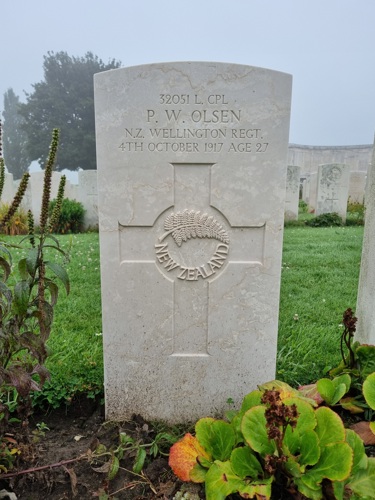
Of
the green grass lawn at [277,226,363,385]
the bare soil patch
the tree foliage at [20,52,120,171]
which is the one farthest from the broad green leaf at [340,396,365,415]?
the tree foliage at [20,52,120,171]

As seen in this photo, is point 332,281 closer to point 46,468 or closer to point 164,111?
point 164,111

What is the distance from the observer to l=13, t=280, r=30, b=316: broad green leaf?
1.33m

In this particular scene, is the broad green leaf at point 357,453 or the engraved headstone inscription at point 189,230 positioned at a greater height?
the engraved headstone inscription at point 189,230

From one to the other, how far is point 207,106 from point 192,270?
30.0 inches

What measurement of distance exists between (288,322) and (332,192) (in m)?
8.14

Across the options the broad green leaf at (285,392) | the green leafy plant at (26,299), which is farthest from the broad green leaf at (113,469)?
the broad green leaf at (285,392)

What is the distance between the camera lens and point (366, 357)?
Answer: 6.82 ft

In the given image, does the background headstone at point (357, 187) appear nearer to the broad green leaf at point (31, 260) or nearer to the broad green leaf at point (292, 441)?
the broad green leaf at point (292, 441)

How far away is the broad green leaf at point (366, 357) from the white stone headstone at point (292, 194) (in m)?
8.68

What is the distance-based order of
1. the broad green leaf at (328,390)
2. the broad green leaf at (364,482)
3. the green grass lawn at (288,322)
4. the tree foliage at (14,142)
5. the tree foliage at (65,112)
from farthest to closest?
the tree foliage at (14,142), the tree foliage at (65,112), the green grass lawn at (288,322), the broad green leaf at (328,390), the broad green leaf at (364,482)

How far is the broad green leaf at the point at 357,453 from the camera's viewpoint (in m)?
1.43

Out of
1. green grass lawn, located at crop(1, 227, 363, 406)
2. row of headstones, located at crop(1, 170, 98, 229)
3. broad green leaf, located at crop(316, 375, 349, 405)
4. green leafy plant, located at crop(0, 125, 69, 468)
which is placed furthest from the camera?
row of headstones, located at crop(1, 170, 98, 229)

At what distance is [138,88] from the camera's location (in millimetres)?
1796

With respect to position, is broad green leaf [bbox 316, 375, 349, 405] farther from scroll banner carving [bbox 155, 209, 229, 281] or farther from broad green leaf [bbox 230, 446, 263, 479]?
scroll banner carving [bbox 155, 209, 229, 281]
